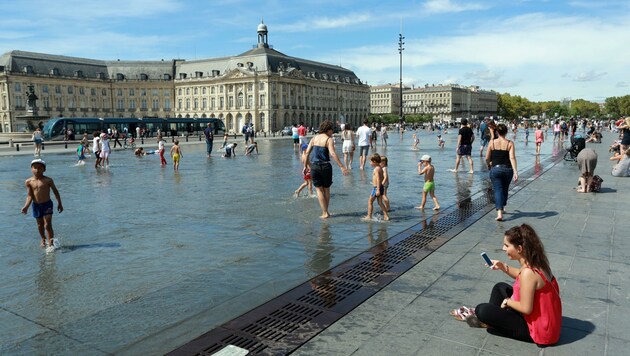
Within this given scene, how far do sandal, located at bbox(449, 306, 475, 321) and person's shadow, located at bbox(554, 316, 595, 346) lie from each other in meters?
0.74

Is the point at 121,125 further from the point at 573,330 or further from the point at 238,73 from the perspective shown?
the point at 573,330

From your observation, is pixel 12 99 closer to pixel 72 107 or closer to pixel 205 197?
pixel 72 107

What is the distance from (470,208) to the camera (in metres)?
9.91

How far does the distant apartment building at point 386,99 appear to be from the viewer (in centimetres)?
18788

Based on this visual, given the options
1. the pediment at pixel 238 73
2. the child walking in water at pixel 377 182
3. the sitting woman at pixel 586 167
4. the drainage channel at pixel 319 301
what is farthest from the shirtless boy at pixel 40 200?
the pediment at pixel 238 73

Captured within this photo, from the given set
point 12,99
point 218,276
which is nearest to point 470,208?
point 218,276

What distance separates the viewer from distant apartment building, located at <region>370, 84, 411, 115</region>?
188 m

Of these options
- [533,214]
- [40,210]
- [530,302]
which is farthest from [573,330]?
[40,210]

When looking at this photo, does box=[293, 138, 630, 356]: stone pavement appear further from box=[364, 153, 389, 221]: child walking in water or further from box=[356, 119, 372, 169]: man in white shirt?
box=[356, 119, 372, 169]: man in white shirt

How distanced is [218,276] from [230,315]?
1.16 m

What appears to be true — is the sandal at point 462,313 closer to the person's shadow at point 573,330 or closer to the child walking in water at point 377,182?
the person's shadow at point 573,330

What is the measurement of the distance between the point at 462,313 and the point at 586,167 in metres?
9.11

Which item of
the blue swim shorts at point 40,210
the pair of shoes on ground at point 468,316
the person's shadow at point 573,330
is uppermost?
the blue swim shorts at point 40,210

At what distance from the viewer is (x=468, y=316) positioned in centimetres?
429
